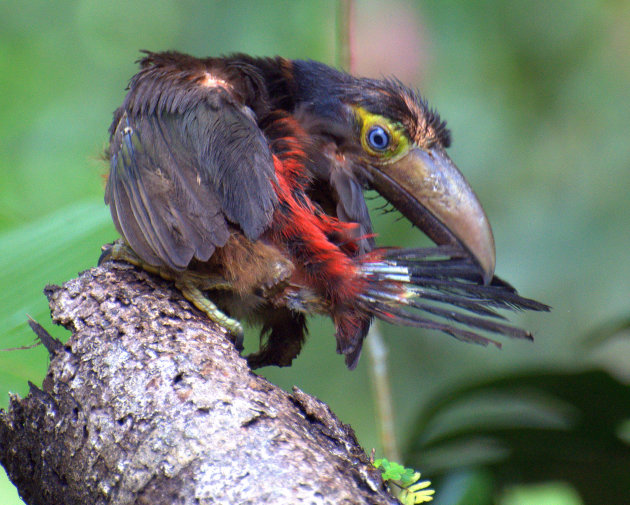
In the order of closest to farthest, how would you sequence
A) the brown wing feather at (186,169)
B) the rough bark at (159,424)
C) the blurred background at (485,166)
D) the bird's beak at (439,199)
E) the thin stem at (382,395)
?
the rough bark at (159,424)
the brown wing feather at (186,169)
the bird's beak at (439,199)
the thin stem at (382,395)
the blurred background at (485,166)

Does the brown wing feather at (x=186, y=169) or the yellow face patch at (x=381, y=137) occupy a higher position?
the yellow face patch at (x=381, y=137)

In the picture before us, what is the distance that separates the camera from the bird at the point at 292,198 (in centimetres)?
141

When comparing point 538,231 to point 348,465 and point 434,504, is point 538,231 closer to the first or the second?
point 434,504

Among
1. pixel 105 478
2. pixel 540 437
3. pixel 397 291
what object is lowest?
pixel 540 437

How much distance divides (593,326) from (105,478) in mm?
→ 2040

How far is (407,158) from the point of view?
1.61 metres

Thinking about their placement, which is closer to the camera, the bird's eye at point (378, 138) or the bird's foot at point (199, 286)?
the bird's foot at point (199, 286)

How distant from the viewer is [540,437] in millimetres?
2457

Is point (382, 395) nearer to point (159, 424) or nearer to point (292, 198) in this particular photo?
point (292, 198)

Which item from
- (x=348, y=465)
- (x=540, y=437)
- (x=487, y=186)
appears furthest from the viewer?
(x=487, y=186)

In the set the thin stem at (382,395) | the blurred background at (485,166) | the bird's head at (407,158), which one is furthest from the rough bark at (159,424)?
the blurred background at (485,166)

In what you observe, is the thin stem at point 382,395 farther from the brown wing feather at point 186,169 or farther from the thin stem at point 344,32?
the brown wing feather at point 186,169

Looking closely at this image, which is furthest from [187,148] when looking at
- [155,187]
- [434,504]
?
[434,504]

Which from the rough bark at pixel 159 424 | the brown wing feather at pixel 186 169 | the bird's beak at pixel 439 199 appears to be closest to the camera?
the rough bark at pixel 159 424
